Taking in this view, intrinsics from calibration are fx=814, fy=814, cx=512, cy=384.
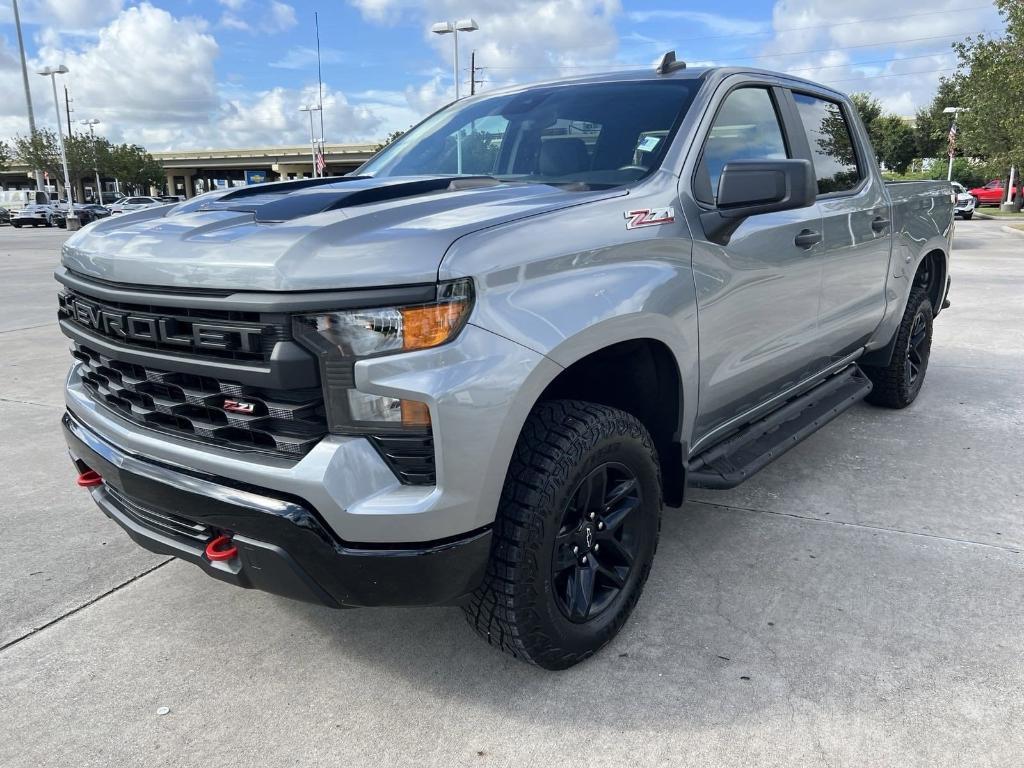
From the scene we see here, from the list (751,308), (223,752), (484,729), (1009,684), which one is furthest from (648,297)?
(223,752)

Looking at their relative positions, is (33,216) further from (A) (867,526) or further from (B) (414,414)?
(B) (414,414)

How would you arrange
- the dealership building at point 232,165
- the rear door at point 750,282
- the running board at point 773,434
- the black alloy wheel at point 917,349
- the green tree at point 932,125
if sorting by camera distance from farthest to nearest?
the dealership building at point 232,165, the green tree at point 932,125, the black alloy wheel at point 917,349, the running board at point 773,434, the rear door at point 750,282

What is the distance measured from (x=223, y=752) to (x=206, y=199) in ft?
5.78

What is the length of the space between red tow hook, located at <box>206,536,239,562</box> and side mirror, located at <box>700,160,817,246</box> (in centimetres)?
180

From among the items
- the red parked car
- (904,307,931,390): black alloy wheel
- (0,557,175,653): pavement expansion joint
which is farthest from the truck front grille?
the red parked car

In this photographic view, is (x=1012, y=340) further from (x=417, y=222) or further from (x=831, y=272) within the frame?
(x=417, y=222)

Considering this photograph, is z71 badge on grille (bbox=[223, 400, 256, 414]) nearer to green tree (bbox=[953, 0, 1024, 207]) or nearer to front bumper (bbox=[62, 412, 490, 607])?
front bumper (bbox=[62, 412, 490, 607])

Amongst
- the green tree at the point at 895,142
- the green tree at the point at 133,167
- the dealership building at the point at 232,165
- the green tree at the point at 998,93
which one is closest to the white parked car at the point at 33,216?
the green tree at the point at 133,167

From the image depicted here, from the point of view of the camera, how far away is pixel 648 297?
2.47 m

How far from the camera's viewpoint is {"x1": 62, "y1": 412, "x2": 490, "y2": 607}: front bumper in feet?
6.48

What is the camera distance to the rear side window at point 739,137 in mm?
2902

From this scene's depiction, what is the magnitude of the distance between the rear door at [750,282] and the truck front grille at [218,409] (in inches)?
55.0

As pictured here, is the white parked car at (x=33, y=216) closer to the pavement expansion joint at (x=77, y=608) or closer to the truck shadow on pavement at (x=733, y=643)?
the pavement expansion joint at (x=77, y=608)

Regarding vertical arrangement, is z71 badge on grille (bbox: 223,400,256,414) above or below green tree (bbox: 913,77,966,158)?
below
